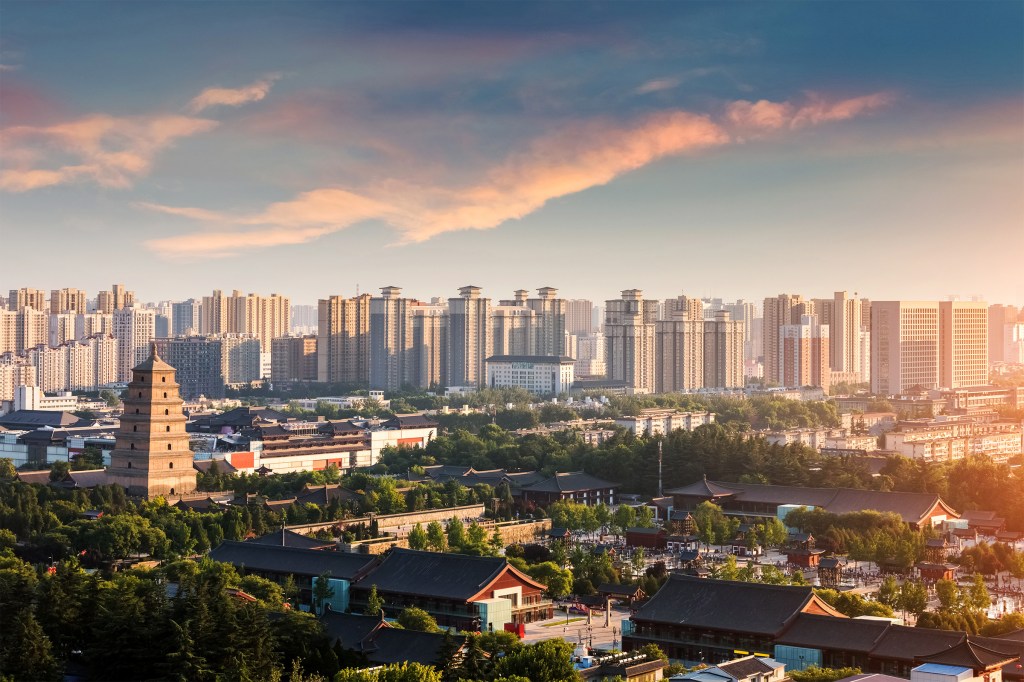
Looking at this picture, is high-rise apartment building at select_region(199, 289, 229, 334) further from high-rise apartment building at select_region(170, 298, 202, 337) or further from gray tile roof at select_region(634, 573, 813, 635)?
gray tile roof at select_region(634, 573, 813, 635)

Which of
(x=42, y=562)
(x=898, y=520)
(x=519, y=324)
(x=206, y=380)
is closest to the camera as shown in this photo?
(x=42, y=562)

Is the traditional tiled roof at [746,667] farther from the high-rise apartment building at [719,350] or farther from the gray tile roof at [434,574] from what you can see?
the high-rise apartment building at [719,350]

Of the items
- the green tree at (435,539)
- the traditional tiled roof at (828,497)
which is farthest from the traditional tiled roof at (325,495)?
the traditional tiled roof at (828,497)

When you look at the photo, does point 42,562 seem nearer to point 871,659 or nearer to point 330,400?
point 871,659

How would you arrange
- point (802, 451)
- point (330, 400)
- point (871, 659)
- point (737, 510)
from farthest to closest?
point (330, 400)
point (802, 451)
point (737, 510)
point (871, 659)

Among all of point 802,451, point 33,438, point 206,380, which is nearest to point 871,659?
point 802,451
